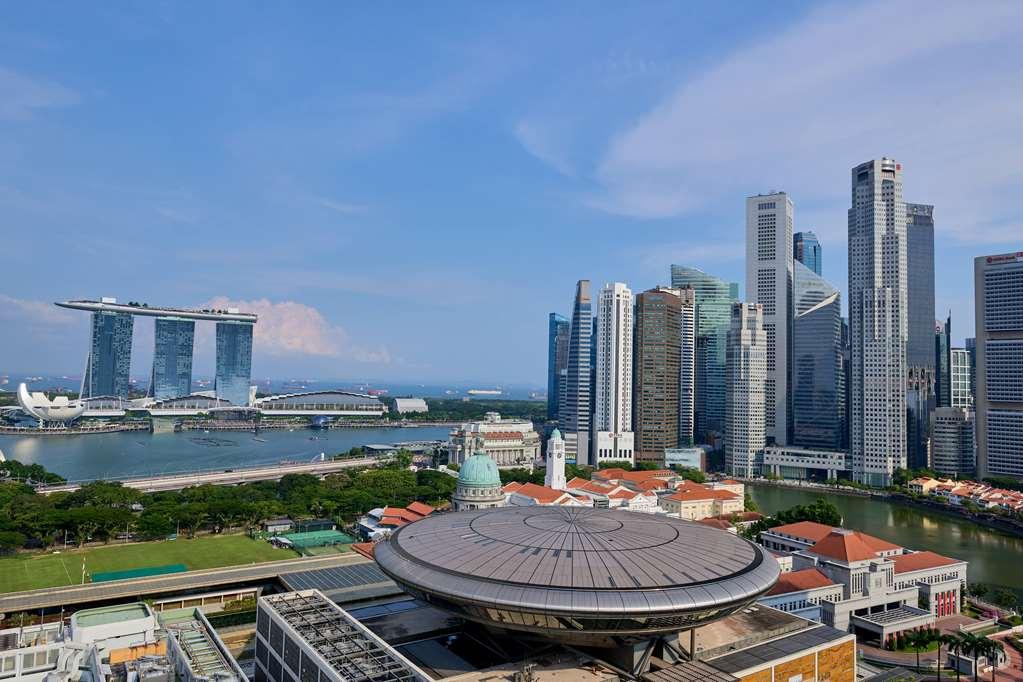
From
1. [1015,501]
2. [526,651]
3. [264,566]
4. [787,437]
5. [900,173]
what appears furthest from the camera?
[787,437]

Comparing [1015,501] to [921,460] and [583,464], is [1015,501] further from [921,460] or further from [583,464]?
[583,464]

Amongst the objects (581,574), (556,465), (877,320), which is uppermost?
(877,320)

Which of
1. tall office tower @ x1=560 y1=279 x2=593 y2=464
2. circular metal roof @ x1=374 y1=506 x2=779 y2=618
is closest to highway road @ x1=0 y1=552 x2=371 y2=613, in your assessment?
circular metal roof @ x1=374 y1=506 x2=779 y2=618

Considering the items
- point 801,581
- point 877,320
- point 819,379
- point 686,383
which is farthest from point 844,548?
point 686,383

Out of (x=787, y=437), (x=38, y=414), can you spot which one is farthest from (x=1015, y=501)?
(x=38, y=414)

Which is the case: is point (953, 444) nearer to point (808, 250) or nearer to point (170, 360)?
point (808, 250)

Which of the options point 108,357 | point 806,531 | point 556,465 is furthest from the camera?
point 108,357

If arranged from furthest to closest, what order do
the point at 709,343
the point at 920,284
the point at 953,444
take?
the point at 709,343
the point at 920,284
the point at 953,444
